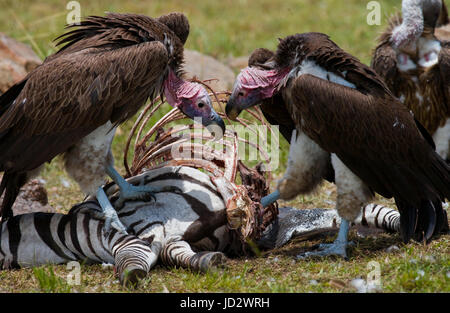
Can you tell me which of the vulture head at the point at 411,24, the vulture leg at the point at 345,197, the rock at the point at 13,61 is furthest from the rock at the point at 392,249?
the rock at the point at 13,61

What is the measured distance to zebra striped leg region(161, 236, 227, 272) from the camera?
3748mm

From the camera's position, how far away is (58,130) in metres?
4.12

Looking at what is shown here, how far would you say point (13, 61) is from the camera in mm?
7457

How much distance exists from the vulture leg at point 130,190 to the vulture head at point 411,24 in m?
2.42

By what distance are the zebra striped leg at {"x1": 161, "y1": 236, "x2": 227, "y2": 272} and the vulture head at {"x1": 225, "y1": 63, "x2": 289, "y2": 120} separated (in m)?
0.89

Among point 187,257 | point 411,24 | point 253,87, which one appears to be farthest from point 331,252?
point 411,24

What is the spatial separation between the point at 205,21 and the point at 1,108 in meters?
7.07

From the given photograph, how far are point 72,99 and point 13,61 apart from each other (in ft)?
12.1

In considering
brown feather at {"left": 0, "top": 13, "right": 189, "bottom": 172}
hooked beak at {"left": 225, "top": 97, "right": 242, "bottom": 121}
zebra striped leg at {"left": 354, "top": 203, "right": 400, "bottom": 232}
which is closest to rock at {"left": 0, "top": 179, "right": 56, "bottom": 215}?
brown feather at {"left": 0, "top": 13, "right": 189, "bottom": 172}

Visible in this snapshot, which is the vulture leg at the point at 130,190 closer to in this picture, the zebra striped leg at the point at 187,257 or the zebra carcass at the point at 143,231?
the zebra carcass at the point at 143,231

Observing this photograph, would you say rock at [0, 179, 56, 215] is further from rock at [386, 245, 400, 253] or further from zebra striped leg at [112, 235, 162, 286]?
rock at [386, 245, 400, 253]

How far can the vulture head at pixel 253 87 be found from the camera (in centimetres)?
431

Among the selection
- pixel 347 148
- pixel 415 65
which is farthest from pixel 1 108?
pixel 415 65
